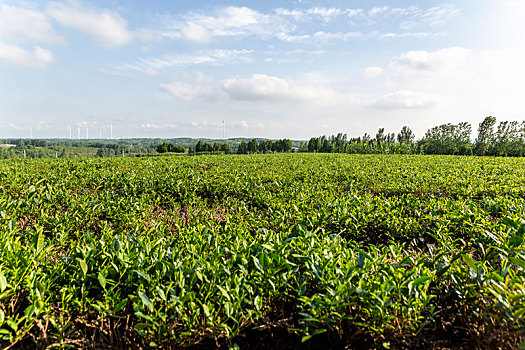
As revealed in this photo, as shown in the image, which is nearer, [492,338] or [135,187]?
[492,338]

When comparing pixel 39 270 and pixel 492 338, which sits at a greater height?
pixel 39 270

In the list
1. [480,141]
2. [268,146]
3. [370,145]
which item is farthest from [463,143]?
[268,146]

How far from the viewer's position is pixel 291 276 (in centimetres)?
170

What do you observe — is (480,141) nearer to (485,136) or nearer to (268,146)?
(485,136)

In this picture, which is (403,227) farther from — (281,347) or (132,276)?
(132,276)

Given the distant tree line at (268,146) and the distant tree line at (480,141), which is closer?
the distant tree line at (480,141)

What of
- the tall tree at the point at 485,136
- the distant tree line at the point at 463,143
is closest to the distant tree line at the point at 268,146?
the distant tree line at the point at 463,143

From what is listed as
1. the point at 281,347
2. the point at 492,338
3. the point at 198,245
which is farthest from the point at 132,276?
the point at 492,338

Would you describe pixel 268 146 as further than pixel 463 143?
Yes

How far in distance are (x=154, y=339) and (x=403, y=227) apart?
3.17m

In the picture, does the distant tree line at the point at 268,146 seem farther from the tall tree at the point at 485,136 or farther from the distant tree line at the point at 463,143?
the tall tree at the point at 485,136

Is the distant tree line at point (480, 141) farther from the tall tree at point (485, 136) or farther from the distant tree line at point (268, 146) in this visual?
the distant tree line at point (268, 146)

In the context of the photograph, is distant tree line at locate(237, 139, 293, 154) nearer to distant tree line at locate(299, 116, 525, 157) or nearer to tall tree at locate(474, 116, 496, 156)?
distant tree line at locate(299, 116, 525, 157)

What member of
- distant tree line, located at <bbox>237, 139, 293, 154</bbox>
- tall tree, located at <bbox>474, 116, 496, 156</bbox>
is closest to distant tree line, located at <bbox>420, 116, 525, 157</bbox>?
tall tree, located at <bbox>474, 116, 496, 156</bbox>
